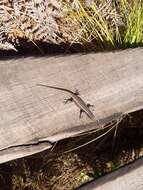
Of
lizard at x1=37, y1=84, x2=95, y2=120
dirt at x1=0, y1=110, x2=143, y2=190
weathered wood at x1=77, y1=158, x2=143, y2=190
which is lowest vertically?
dirt at x1=0, y1=110, x2=143, y2=190

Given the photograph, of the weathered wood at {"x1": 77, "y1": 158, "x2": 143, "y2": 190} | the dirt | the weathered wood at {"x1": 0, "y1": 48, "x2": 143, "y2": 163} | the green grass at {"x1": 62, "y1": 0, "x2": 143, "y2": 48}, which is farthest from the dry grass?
the weathered wood at {"x1": 77, "y1": 158, "x2": 143, "y2": 190}

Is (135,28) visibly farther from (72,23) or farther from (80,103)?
(80,103)

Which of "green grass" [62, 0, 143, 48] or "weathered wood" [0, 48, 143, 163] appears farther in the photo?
"green grass" [62, 0, 143, 48]

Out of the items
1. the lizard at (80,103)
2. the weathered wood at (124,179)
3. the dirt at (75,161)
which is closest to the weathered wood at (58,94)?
the lizard at (80,103)

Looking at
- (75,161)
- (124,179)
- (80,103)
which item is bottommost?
(75,161)

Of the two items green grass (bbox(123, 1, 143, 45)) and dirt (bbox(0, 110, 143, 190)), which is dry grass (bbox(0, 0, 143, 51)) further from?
dirt (bbox(0, 110, 143, 190))

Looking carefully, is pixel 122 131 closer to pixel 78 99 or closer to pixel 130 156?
pixel 130 156

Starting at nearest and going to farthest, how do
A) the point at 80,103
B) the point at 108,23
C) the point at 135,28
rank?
the point at 80,103
the point at 135,28
the point at 108,23

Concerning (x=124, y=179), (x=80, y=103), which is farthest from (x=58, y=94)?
(x=124, y=179)
